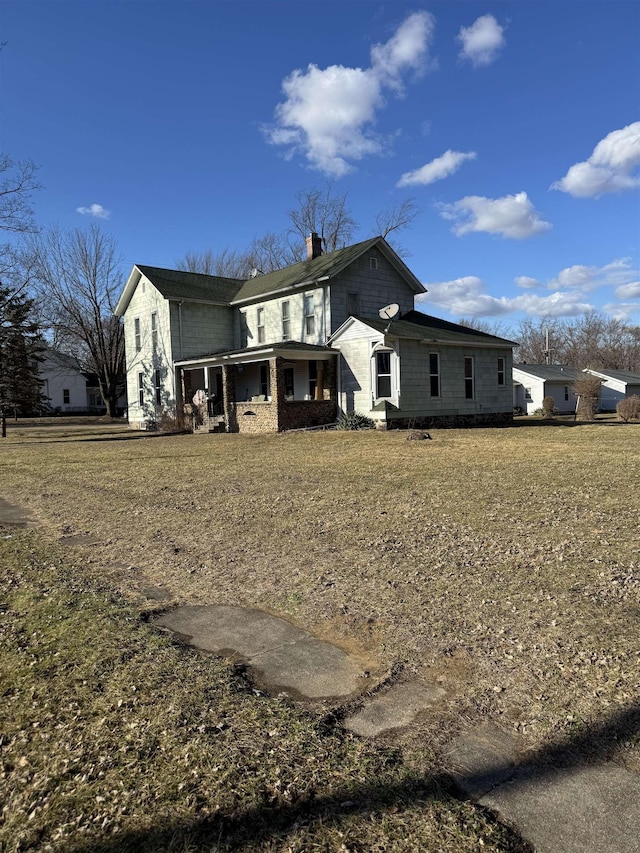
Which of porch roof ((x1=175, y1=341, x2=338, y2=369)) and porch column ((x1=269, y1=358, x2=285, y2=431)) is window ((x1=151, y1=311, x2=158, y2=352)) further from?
porch column ((x1=269, y1=358, x2=285, y2=431))

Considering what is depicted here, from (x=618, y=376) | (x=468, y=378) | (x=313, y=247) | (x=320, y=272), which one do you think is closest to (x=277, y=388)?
(x=320, y=272)

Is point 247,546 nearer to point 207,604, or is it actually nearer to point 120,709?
point 207,604

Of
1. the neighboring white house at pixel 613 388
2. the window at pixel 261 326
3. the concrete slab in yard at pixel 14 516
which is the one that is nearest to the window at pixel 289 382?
the window at pixel 261 326

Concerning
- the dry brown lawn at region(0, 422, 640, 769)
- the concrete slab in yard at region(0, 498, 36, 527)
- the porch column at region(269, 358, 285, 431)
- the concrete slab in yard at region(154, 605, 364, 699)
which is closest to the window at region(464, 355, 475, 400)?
the porch column at region(269, 358, 285, 431)

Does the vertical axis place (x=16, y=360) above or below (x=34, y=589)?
above

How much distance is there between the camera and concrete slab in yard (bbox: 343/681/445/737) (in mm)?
2555

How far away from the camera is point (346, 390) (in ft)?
67.7

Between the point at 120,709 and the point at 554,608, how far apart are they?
2.76m

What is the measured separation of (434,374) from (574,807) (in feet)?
64.2

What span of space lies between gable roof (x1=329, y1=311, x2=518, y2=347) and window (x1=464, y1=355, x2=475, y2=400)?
2.33ft

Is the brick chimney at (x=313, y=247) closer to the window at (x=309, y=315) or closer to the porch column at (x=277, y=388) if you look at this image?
the window at (x=309, y=315)

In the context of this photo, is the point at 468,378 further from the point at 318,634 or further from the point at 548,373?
the point at 548,373

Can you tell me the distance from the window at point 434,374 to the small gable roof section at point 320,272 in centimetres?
479

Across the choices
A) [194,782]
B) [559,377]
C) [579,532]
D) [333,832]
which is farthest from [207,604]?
[559,377]
